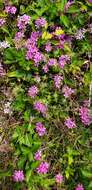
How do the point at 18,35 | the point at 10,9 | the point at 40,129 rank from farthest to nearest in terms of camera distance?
the point at 10,9 → the point at 18,35 → the point at 40,129

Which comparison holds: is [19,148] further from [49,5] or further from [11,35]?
[49,5]

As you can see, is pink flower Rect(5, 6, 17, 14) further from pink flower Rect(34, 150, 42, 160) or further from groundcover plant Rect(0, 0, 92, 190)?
pink flower Rect(34, 150, 42, 160)

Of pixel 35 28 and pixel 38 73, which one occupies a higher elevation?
pixel 35 28

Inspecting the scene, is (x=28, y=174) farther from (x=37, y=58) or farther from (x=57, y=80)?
(x=37, y=58)

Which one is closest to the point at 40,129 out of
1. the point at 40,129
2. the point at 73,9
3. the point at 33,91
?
the point at 40,129

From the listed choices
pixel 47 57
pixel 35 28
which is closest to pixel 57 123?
pixel 47 57

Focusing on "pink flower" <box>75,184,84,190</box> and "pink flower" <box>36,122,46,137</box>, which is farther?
"pink flower" <box>36,122,46,137</box>

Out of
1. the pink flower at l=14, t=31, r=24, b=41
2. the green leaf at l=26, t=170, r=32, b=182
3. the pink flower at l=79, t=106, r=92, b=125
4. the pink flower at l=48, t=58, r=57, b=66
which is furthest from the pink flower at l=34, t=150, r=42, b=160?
the pink flower at l=14, t=31, r=24, b=41
